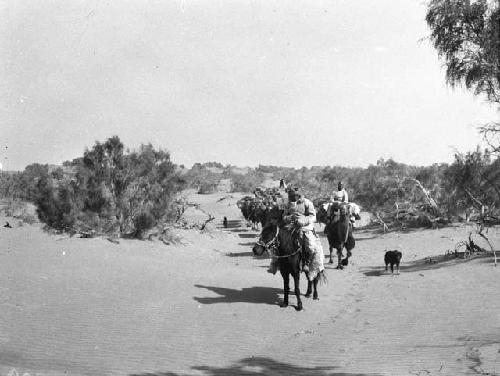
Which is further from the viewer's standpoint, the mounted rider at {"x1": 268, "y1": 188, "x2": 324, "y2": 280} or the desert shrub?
the desert shrub

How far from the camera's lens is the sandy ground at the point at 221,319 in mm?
6059

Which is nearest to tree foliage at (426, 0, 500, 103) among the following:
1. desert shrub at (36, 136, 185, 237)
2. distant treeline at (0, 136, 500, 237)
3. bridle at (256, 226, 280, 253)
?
distant treeline at (0, 136, 500, 237)

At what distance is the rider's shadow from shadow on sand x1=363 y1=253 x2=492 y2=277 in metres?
4.51

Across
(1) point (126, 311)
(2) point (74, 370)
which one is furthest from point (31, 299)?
(2) point (74, 370)

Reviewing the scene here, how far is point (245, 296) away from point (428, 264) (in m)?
7.63

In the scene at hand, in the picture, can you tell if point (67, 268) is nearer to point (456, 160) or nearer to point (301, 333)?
point (301, 333)

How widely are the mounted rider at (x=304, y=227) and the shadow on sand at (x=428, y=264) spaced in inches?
181

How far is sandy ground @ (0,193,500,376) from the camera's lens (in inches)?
239

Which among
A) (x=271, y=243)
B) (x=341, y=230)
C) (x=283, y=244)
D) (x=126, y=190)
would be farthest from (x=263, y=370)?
(x=126, y=190)

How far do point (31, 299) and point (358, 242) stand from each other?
17.5 metres

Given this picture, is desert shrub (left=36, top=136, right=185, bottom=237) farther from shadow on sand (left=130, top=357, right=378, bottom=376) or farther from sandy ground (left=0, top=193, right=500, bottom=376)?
shadow on sand (left=130, top=357, right=378, bottom=376)

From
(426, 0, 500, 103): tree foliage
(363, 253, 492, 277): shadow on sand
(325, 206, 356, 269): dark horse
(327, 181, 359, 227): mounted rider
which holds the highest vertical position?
(426, 0, 500, 103): tree foliage

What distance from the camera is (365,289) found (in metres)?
11.6

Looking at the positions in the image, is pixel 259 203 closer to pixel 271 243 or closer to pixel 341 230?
pixel 341 230
